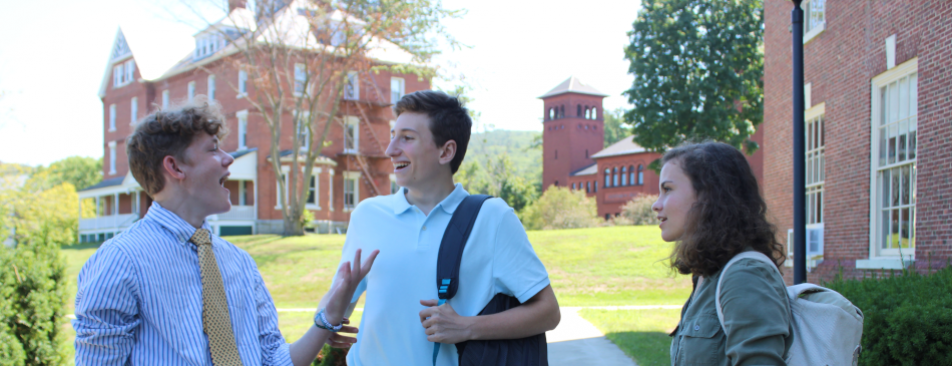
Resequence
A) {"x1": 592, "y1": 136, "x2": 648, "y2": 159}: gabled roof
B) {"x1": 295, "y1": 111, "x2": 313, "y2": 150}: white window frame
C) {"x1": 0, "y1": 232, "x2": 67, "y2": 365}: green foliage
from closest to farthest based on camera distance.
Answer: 1. {"x1": 0, "y1": 232, "x2": 67, "y2": 365}: green foliage
2. {"x1": 295, "y1": 111, "x2": 313, "y2": 150}: white window frame
3. {"x1": 592, "y1": 136, "x2": 648, "y2": 159}: gabled roof

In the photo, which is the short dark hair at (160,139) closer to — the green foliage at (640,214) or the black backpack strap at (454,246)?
the black backpack strap at (454,246)

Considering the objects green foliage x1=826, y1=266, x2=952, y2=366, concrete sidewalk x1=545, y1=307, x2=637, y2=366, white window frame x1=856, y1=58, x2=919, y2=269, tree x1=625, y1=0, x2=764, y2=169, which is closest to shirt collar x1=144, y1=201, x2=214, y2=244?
green foliage x1=826, y1=266, x2=952, y2=366

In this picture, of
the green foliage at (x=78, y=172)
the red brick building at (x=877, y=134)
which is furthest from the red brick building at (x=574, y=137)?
the red brick building at (x=877, y=134)

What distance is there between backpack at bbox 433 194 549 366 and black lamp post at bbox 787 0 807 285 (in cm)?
554

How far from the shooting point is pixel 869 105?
34.8 feet

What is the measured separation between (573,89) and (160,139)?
79.2 m

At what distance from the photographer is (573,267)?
22844mm

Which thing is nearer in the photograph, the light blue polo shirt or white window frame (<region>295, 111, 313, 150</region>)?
the light blue polo shirt

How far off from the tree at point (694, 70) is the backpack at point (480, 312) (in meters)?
32.9

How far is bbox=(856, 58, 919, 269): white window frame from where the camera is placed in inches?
375

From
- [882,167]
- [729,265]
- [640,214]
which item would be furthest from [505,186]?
[729,265]

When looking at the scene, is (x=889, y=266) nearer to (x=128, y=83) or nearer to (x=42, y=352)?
(x=42, y=352)

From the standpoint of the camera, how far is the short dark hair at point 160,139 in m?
2.32

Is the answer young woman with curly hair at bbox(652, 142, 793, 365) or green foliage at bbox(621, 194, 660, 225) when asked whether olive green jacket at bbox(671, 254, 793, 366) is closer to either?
young woman with curly hair at bbox(652, 142, 793, 365)
